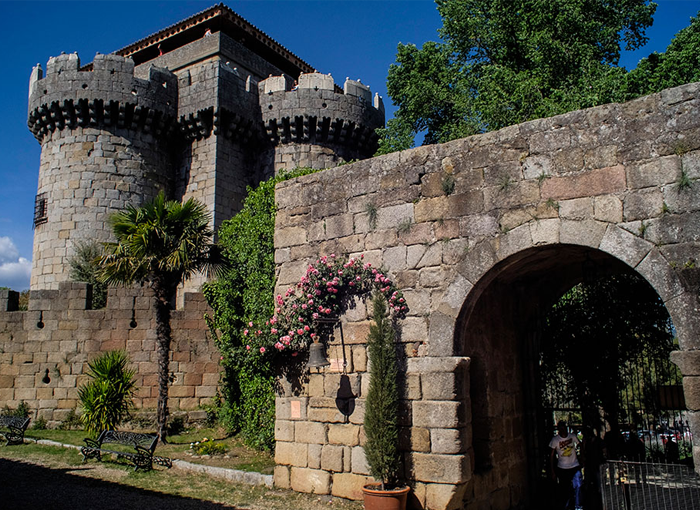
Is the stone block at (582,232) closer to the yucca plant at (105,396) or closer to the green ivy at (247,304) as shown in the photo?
the green ivy at (247,304)

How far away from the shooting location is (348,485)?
7.51 metres

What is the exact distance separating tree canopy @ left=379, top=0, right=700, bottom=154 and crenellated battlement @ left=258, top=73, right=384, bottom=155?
157 cm

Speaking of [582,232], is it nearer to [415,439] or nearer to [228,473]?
[415,439]

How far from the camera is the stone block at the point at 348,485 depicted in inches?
292

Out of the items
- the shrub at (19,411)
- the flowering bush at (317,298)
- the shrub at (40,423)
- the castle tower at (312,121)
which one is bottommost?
the shrub at (40,423)

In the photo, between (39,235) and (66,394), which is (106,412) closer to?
(66,394)

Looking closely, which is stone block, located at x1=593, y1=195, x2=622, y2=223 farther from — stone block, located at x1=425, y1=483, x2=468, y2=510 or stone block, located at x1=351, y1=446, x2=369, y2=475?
stone block, located at x1=351, y1=446, x2=369, y2=475

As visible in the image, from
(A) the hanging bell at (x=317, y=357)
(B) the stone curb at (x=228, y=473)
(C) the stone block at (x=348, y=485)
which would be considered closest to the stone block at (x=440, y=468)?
(C) the stone block at (x=348, y=485)

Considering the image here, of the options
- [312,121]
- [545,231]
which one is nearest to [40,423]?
[545,231]

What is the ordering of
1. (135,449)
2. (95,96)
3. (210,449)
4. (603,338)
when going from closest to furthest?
(135,449)
(210,449)
(603,338)
(95,96)

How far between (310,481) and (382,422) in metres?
1.70

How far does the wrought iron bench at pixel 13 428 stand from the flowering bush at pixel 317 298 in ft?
22.3

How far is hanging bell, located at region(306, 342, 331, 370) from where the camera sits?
25.1 ft

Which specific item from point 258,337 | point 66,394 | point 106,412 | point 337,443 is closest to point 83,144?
point 66,394
